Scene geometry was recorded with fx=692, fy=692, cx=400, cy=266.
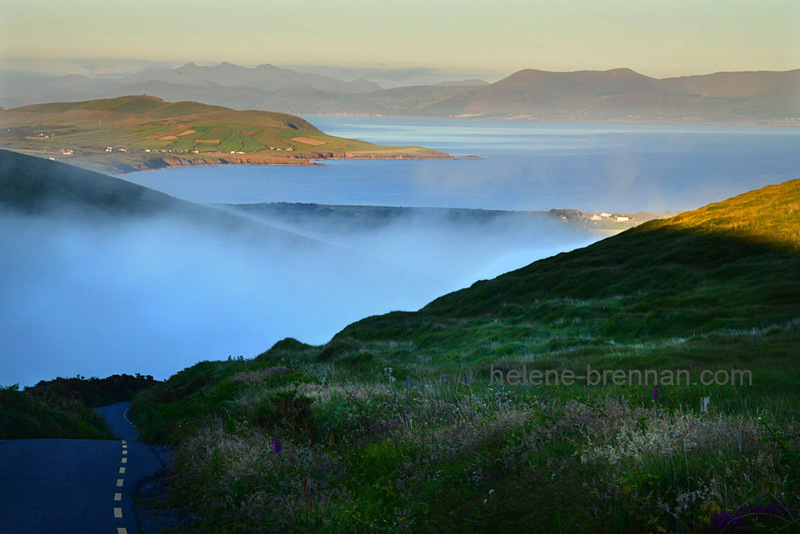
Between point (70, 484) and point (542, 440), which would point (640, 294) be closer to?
point (542, 440)

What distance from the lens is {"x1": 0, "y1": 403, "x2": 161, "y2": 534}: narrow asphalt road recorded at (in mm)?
10820

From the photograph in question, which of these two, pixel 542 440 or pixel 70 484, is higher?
pixel 542 440

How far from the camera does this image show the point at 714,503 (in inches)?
249

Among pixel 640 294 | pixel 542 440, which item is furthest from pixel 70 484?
pixel 640 294

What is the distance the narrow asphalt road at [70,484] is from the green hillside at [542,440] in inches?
46.3

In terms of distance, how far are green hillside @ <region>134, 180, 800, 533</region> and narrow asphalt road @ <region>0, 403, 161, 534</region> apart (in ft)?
A: 3.86

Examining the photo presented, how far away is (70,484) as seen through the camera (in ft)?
42.9

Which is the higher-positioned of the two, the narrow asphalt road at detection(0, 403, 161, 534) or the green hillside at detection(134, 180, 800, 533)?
the green hillside at detection(134, 180, 800, 533)

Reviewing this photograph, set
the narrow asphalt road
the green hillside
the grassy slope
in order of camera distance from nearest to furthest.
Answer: the green hillside < the narrow asphalt road < the grassy slope

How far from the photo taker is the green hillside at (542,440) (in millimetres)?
7078

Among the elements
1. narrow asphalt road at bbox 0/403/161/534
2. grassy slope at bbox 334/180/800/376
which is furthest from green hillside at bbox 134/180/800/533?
narrow asphalt road at bbox 0/403/161/534

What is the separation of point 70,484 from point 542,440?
9135 mm

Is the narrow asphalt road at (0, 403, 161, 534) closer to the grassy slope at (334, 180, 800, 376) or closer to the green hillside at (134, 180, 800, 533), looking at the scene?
the green hillside at (134, 180, 800, 533)

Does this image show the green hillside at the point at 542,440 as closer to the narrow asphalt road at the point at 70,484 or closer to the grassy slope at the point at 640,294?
the grassy slope at the point at 640,294
